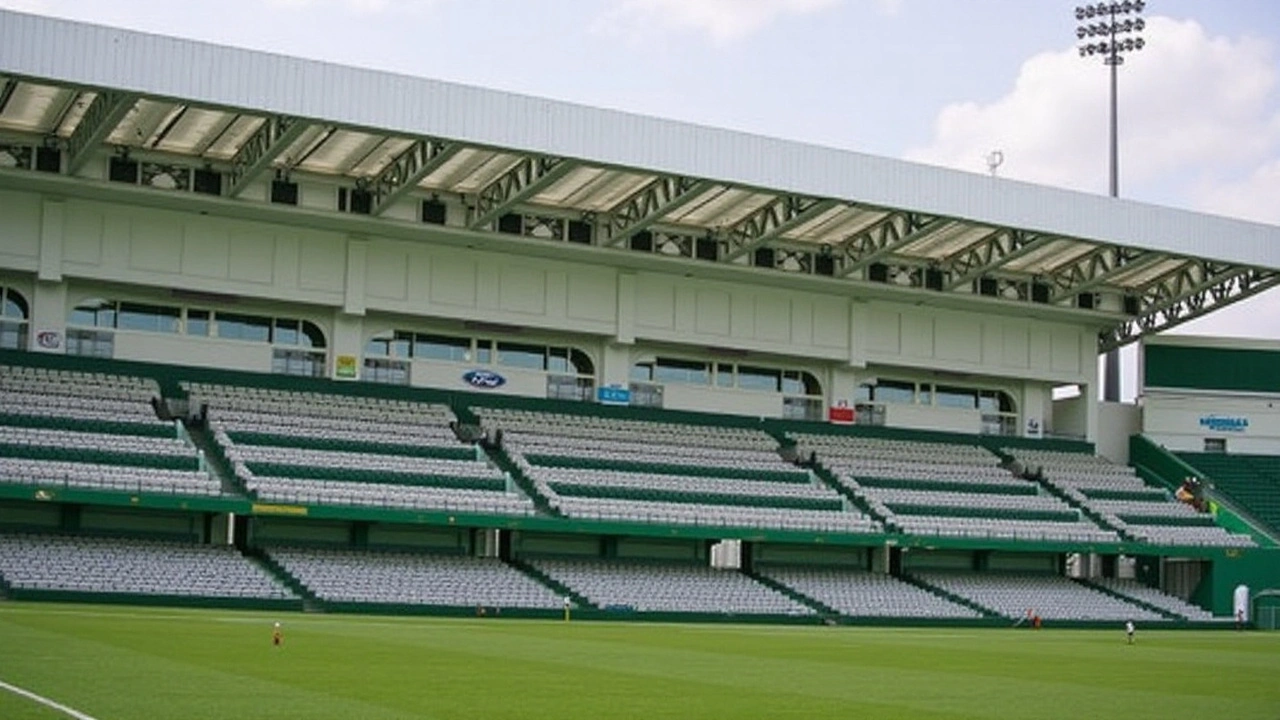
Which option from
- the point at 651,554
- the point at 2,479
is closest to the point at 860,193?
the point at 651,554

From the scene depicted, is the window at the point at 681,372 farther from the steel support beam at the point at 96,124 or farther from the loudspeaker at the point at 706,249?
the steel support beam at the point at 96,124

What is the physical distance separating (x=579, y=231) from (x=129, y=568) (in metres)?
20.8

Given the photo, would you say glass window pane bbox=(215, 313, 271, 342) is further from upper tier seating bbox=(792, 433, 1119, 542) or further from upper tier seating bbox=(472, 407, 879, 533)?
upper tier seating bbox=(792, 433, 1119, 542)

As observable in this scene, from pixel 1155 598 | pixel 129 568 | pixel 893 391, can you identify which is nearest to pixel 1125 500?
pixel 1155 598

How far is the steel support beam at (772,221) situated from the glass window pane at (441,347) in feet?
32.3

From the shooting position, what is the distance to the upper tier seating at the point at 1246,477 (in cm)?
7075

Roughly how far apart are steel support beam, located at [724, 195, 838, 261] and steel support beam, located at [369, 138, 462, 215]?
12.1 m

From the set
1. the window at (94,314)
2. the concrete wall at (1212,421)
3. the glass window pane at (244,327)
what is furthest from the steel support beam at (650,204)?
the concrete wall at (1212,421)


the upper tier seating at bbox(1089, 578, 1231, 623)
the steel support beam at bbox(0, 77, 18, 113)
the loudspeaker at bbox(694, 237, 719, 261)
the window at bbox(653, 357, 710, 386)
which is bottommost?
the upper tier seating at bbox(1089, 578, 1231, 623)

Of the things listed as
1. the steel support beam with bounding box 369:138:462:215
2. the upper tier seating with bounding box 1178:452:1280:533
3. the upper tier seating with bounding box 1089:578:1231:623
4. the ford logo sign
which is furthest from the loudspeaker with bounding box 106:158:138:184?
the upper tier seating with bounding box 1178:452:1280:533

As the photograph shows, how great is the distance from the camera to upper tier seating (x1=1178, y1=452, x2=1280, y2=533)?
70750mm

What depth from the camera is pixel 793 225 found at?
189ft

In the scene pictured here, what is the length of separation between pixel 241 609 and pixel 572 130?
56.3 feet

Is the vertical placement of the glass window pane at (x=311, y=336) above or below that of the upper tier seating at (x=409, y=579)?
above
